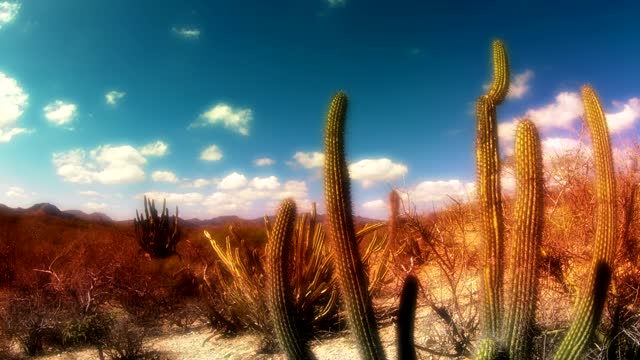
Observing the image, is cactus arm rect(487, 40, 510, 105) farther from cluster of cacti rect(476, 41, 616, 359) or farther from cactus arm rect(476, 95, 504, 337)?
cactus arm rect(476, 95, 504, 337)

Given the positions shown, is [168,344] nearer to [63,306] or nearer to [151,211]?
[63,306]

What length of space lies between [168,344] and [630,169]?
7694mm

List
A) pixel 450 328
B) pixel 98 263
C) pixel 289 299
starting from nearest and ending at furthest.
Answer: pixel 289 299 < pixel 450 328 < pixel 98 263

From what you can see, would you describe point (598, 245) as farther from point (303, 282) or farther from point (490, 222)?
point (303, 282)

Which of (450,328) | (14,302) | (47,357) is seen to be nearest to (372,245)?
(450,328)

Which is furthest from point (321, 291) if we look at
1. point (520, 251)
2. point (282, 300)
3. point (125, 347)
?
point (520, 251)

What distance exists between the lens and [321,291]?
7734 millimetres

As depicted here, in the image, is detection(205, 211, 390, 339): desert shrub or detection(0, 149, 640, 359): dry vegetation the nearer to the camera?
detection(0, 149, 640, 359): dry vegetation

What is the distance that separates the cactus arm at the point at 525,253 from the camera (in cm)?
396

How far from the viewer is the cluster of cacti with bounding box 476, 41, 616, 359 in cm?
397

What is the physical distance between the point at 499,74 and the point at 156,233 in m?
11.7

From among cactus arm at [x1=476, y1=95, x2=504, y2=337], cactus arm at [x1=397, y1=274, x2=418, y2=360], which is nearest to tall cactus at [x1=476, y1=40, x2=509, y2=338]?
cactus arm at [x1=476, y1=95, x2=504, y2=337]

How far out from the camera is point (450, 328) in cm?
606

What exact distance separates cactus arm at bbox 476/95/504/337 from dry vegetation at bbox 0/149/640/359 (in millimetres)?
978
